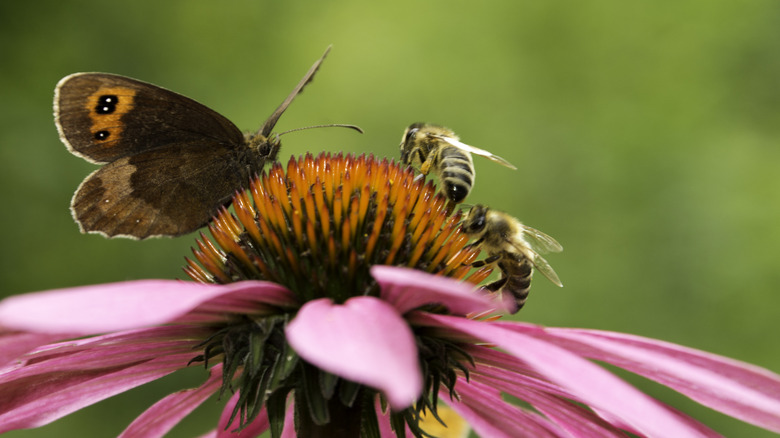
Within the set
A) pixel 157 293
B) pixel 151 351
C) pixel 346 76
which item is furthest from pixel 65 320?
pixel 346 76

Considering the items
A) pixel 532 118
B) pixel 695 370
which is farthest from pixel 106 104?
pixel 532 118

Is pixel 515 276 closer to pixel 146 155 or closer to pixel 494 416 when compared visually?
pixel 494 416

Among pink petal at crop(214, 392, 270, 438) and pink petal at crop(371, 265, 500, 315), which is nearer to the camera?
pink petal at crop(371, 265, 500, 315)

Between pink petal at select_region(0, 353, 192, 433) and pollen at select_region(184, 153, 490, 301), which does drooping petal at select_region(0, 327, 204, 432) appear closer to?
pink petal at select_region(0, 353, 192, 433)

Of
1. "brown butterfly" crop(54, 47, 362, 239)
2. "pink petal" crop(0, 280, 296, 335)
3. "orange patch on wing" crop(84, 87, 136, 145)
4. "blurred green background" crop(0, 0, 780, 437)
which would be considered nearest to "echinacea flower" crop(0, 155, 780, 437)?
"pink petal" crop(0, 280, 296, 335)

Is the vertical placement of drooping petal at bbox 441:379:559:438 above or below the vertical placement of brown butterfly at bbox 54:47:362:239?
below

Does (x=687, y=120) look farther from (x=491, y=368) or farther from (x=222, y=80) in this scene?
(x=491, y=368)
